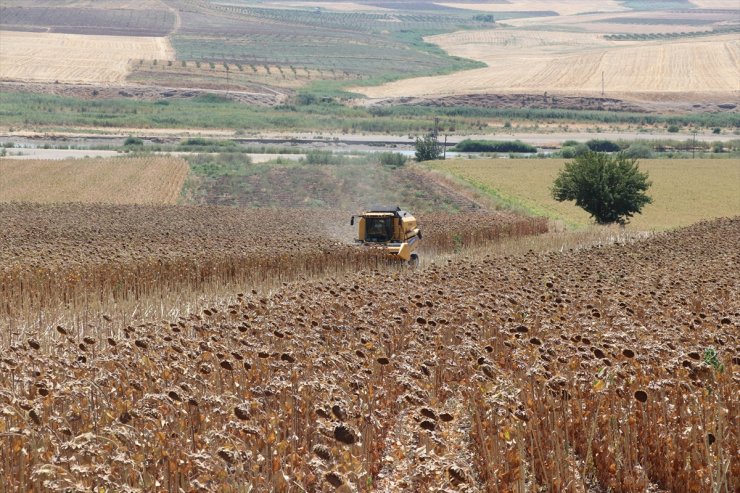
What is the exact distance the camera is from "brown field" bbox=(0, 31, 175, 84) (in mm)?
132125

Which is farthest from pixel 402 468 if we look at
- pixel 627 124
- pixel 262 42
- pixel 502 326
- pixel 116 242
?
pixel 262 42

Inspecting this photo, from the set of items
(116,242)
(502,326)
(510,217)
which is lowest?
(510,217)

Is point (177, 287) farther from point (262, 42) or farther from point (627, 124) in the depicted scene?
point (262, 42)

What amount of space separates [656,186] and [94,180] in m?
29.0

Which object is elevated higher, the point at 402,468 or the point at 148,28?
the point at 402,468

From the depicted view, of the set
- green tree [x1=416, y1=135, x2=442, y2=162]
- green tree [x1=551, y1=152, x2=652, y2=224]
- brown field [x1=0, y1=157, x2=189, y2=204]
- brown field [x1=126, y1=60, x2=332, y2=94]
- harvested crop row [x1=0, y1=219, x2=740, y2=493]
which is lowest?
brown field [x1=126, y1=60, x2=332, y2=94]

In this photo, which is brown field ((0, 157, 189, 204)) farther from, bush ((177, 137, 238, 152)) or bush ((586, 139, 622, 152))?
bush ((586, 139, 622, 152))

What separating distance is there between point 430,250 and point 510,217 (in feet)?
27.0

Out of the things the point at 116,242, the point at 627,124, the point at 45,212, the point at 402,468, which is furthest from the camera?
the point at 627,124

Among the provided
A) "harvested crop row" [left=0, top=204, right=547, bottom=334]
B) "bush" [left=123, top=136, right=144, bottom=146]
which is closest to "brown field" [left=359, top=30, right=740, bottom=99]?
"bush" [left=123, top=136, right=144, bottom=146]

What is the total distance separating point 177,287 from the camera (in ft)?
68.8

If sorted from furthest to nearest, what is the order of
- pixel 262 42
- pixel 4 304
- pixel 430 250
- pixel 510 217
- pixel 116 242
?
pixel 262 42
pixel 510 217
pixel 430 250
pixel 116 242
pixel 4 304

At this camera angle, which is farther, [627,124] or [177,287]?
[627,124]

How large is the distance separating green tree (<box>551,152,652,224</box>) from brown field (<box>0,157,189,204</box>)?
17.3 metres
